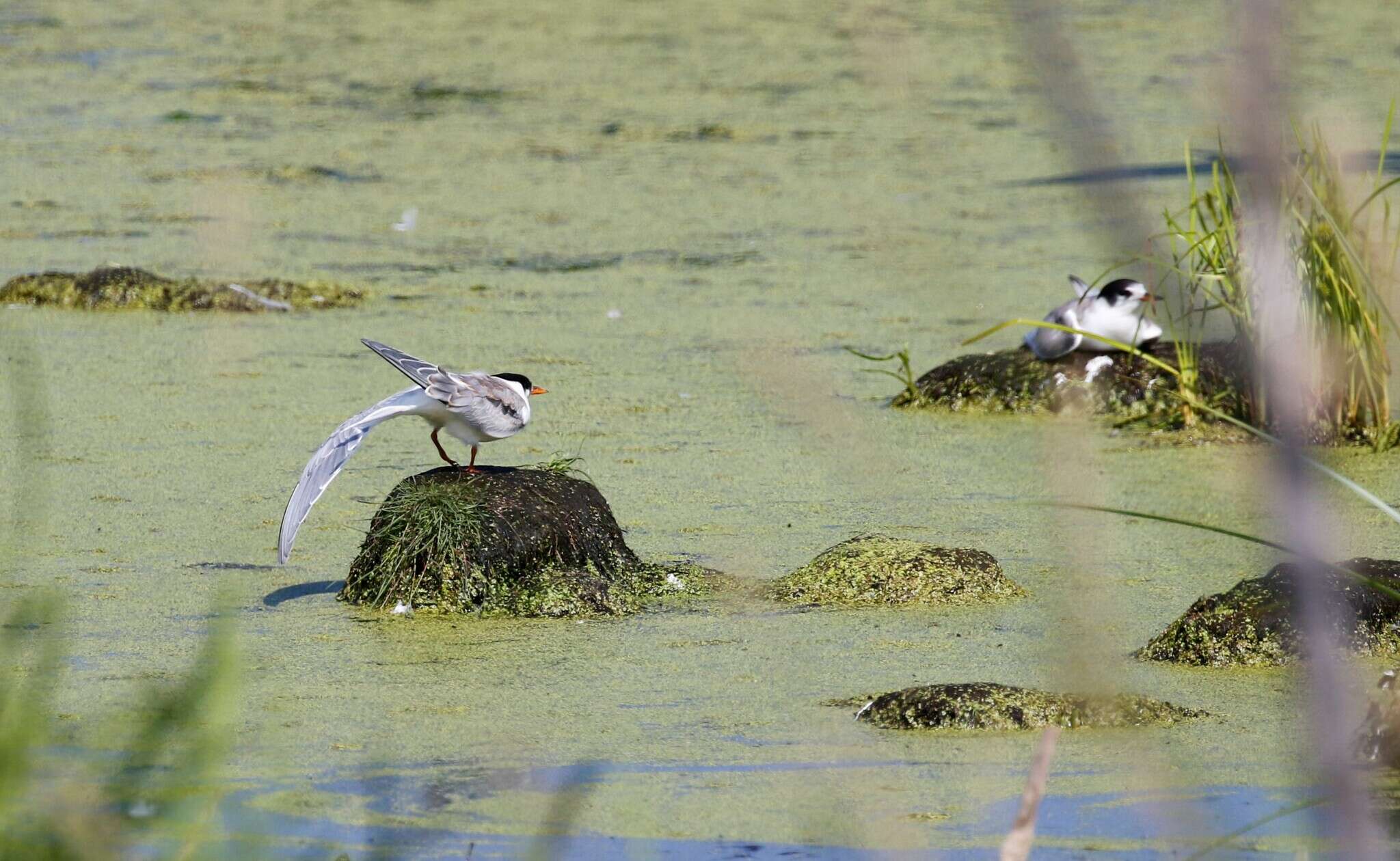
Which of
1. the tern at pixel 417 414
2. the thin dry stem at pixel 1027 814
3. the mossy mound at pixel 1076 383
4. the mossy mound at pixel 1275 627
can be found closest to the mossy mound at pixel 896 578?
the mossy mound at pixel 1275 627

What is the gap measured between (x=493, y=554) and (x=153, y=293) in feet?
10.9

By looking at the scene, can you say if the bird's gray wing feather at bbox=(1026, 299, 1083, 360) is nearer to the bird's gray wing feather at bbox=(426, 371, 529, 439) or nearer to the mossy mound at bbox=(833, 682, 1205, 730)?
the bird's gray wing feather at bbox=(426, 371, 529, 439)

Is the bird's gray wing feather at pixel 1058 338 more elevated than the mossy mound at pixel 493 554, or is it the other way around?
the bird's gray wing feather at pixel 1058 338

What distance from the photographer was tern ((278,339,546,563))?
3490mm

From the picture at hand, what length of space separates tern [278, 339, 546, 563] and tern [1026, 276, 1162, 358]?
6.62ft

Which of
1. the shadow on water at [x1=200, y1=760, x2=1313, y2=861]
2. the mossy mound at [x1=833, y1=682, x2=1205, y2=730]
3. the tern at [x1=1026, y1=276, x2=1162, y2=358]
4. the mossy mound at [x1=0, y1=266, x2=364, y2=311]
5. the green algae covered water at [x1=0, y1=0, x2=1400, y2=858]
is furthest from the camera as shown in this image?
the mossy mound at [x1=0, y1=266, x2=364, y2=311]

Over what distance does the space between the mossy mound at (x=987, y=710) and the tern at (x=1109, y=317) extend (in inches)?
88.9

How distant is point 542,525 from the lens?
12.1 feet

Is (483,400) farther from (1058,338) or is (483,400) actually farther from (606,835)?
(1058,338)

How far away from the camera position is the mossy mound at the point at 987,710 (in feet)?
9.60

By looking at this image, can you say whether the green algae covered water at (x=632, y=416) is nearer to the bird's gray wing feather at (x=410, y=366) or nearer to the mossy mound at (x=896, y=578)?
the mossy mound at (x=896, y=578)

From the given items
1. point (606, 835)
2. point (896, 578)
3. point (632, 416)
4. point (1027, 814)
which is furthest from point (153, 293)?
point (1027, 814)

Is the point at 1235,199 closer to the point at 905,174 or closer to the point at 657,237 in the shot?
the point at 657,237

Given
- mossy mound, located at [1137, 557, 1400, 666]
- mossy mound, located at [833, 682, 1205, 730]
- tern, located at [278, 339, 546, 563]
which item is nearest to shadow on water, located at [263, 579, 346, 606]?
tern, located at [278, 339, 546, 563]
